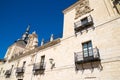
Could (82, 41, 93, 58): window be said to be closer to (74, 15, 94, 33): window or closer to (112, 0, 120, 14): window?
(74, 15, 94, 33): window

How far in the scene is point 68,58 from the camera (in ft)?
33.6

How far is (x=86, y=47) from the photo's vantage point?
949 centimetres

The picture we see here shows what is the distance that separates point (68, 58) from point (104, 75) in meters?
3.89

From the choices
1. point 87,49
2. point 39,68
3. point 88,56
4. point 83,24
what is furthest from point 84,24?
point 39,68

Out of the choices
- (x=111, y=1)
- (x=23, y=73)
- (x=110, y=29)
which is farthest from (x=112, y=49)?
(x=23, y=73)

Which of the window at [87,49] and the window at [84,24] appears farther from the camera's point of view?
→ the window at [84,24]

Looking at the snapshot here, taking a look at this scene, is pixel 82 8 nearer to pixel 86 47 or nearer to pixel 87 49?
pixel 86 47

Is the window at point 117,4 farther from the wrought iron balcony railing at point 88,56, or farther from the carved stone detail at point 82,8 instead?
the wrought iron balcony railing at point 88,56

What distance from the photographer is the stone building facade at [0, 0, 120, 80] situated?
759 cm

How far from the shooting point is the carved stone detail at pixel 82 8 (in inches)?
442

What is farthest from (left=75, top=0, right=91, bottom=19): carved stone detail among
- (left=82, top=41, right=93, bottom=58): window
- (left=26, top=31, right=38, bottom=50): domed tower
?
(left=26, top=31, right=38, bottom=50): domed tower

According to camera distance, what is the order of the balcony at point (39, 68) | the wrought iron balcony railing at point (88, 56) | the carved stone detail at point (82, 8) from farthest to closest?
the balcony at point (39, 68), the carved stone detail at point (82, 8), the wrought iron balcony railing at point (88, 56)

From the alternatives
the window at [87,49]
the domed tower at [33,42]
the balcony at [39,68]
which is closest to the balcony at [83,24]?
the window at [87,49]

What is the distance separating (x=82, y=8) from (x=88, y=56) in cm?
613
